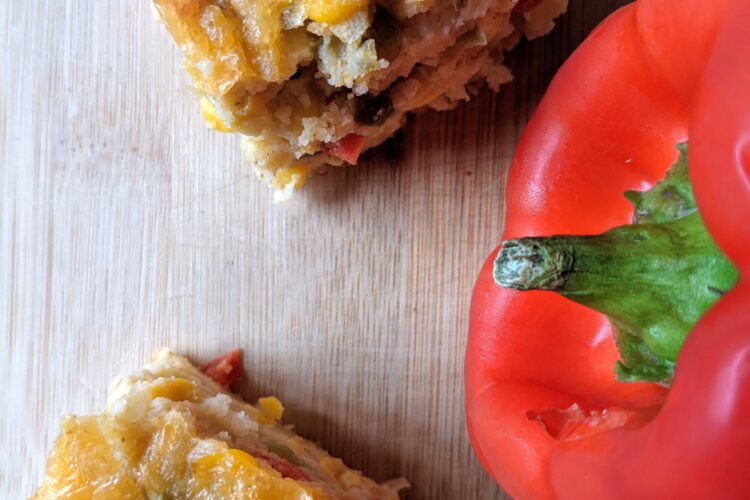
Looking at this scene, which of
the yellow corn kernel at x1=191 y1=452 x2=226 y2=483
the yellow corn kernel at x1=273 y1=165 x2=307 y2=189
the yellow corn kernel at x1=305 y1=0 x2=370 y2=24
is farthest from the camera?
the yellow corn kernel at x1=273 y1=165 x2=307 y2=189

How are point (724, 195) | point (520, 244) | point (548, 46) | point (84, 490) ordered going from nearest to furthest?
point (724, 195)
point (520, 244)
point (84, 490)
point (548, 46)

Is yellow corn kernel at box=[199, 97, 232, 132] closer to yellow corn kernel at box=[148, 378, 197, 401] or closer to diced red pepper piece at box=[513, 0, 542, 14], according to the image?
yellow corn kernel at box=[148, 378, 197, 401]

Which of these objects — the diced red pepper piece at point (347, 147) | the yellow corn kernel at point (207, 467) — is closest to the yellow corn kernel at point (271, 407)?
the yellow corn kernel at point (207, 467)

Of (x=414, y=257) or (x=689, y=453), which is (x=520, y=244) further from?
(x=414, y=257)

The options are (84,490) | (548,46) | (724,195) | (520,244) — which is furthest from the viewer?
(548,46)

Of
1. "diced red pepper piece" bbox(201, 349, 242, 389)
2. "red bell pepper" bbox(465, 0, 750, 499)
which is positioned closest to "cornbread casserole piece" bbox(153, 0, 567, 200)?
"red bell pepper" bbox(465, 0, 750, 499)

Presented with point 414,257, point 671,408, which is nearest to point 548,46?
point 414,257

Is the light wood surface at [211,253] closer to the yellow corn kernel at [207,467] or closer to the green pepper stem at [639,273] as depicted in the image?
the yellow corn kernel at [207,467]
